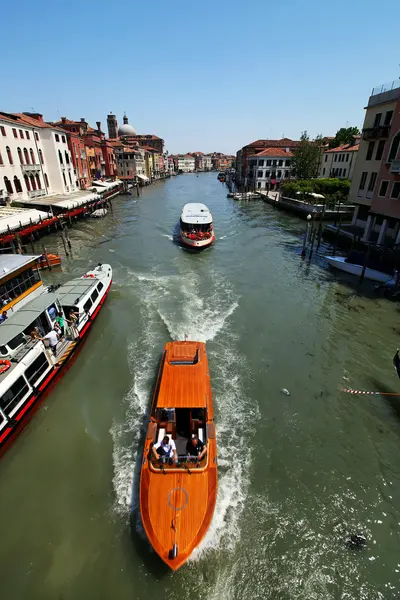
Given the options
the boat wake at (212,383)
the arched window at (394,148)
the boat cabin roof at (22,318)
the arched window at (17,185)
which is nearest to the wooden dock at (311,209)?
the arched window at (394,148)

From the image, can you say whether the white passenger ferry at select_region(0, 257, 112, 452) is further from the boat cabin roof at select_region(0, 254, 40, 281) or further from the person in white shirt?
the boat cabin roof at select_region(0, 254, 40, 281)

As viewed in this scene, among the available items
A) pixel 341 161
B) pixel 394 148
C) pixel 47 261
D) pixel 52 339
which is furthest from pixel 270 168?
pixel 52 339

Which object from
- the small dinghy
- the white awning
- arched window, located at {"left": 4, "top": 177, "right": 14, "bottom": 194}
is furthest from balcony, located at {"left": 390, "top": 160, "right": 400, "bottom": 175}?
arched window, located at {"left": 4, "top": 177, "right": 14, "bottom": 194}

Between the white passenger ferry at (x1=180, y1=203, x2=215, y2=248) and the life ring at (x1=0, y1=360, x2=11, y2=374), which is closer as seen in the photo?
the life ring at (x1=0, y1=360, x2=11, y2=374)

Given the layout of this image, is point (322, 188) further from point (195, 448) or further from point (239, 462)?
point (195, 448)

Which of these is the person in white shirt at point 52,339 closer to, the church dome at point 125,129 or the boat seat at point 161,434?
the boat seat at point 161,434
